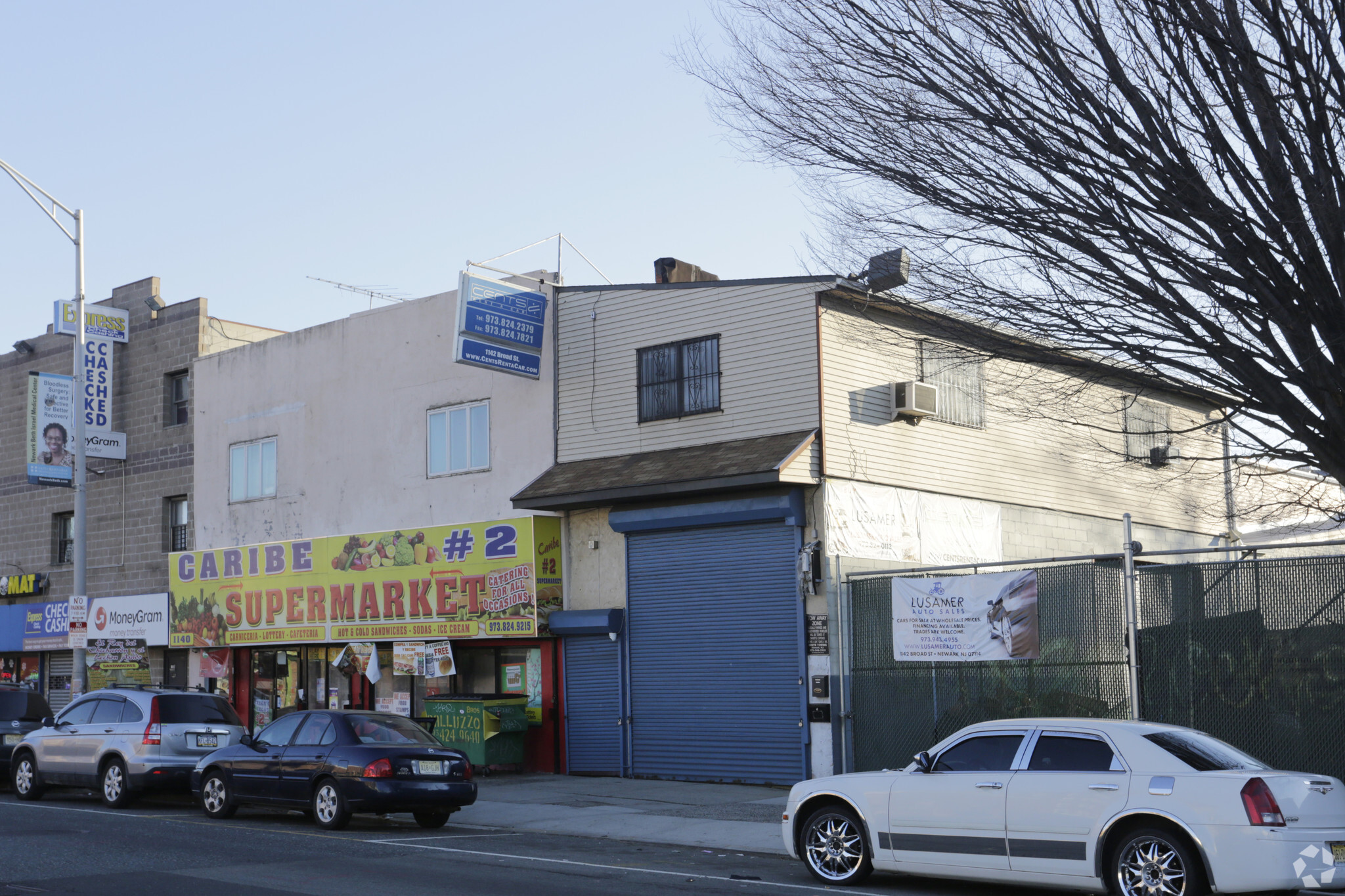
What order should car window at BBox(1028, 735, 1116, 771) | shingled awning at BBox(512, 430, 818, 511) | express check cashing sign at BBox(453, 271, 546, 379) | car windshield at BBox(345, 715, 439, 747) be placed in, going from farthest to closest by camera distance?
express check cashing sign at BBox(453, 271, 546, 379) < shingled awning at BBox(512, 430, 818, 511) < car windshield at BBox(345, 715, 439, 747) < car window at BBox(1028, 735, 1116, 771)

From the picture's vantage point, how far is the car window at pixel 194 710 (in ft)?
57.4

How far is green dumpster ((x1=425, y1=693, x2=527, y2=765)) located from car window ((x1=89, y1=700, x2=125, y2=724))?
16.0 feet

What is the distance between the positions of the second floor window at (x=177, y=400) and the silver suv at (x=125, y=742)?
11216 mm

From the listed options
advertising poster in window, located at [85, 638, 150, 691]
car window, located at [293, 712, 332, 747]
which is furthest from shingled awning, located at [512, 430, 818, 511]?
advertising poster in window, located at [85, 638, 150, 691]

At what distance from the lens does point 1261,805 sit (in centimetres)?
923

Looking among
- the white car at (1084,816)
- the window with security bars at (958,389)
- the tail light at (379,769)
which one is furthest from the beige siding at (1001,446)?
the tail light at (379,769)

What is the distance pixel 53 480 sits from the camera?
27.8 m

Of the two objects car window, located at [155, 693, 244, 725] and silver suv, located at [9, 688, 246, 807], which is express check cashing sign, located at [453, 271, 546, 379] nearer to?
car window, located at [155, 693, 244, 725]

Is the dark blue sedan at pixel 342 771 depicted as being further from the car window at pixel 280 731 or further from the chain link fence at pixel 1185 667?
the chain link fence at pixel 1185 667

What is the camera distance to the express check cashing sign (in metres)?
20.4

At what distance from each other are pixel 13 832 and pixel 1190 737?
39.7ft

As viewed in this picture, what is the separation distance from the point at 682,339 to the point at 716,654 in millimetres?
4760

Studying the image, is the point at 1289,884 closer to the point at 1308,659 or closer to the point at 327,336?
the point at 1308,659

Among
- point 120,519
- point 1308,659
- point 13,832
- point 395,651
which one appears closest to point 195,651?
point 120,519
